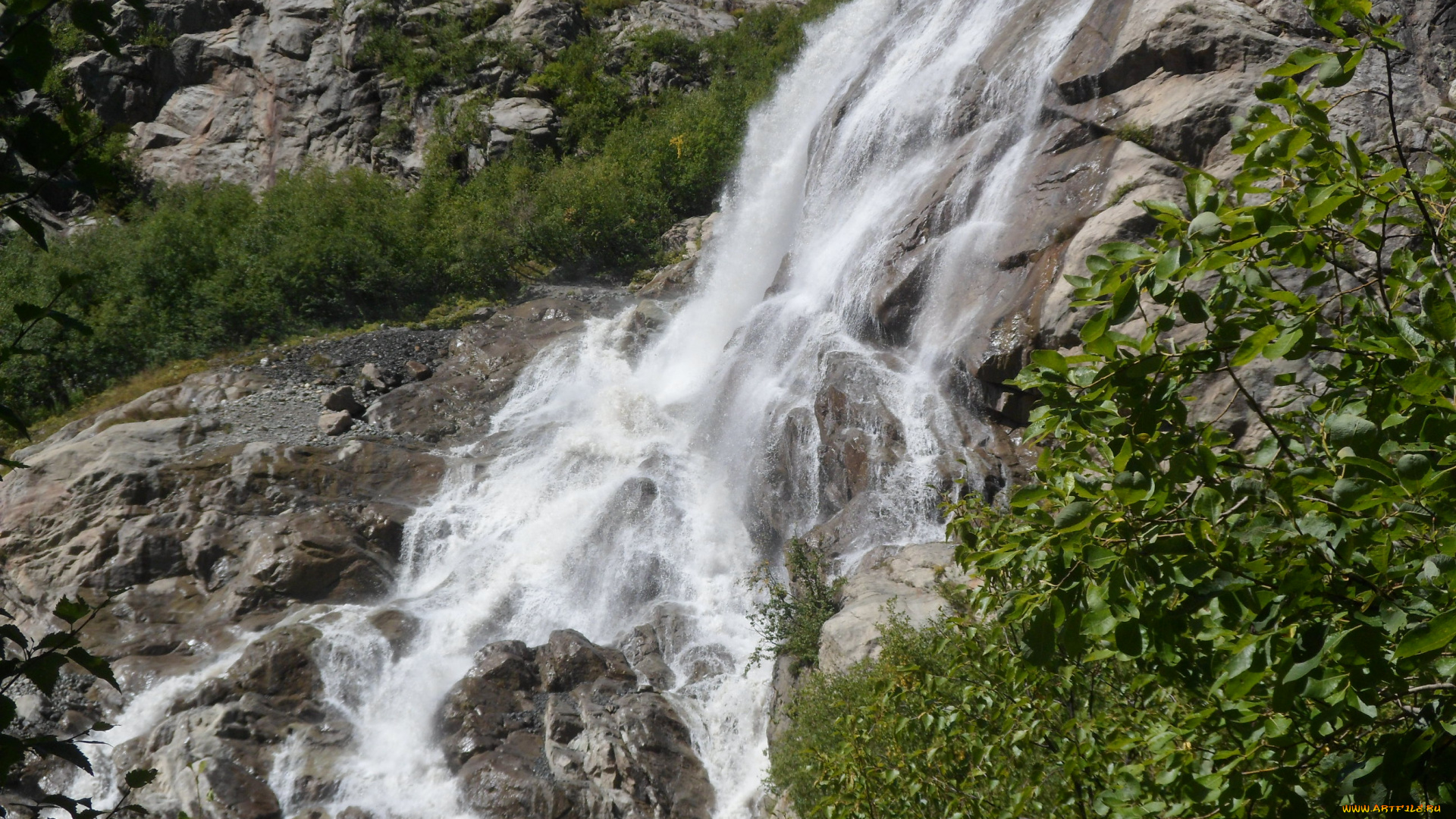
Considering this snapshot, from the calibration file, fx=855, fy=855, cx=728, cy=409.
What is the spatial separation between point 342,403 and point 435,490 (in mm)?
4218

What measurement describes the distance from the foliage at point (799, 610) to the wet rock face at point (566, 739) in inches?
67.2

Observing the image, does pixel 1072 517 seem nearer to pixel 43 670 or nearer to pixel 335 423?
pixel 43 670

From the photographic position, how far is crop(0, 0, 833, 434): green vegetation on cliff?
2438cm

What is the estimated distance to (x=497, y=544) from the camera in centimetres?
1638

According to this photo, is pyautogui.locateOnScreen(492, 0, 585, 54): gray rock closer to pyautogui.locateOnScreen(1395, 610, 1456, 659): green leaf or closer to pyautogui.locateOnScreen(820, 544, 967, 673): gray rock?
pyautogui.locateOnScreen(820, 544, 967, 673): gray rock

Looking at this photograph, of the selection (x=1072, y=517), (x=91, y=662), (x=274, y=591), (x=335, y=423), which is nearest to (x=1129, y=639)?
(x=1072, y=517)

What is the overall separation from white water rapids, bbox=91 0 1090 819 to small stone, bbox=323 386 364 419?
336cm

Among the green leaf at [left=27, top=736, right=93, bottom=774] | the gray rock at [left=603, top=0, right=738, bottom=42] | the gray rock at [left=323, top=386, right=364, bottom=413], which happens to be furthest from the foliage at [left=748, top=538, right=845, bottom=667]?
the gray rock at [left=603, top=0, right=738, bottom=42]

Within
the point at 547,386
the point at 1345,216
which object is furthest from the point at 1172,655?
the point at 547,386

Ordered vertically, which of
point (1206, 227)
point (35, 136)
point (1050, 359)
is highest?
point (35, 136)

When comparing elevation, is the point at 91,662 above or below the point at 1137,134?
above

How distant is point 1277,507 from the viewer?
8.88ft

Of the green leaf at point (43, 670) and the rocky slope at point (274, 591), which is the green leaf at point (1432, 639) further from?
the rocky slope at point (274, 591)

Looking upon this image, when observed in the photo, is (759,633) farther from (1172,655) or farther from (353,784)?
(1172,655)
